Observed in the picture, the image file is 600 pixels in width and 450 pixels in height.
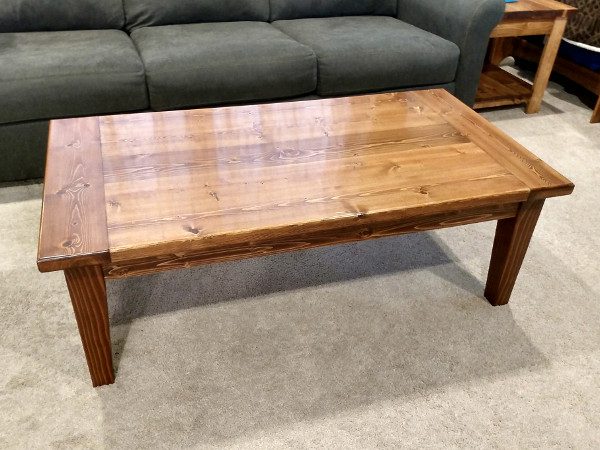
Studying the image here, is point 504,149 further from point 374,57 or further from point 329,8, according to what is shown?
point 329,8

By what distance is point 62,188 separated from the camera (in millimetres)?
1300

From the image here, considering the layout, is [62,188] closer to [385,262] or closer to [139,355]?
[139,355]

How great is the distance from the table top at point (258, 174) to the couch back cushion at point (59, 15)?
3.24 ft

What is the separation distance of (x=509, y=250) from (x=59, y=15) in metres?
2.07

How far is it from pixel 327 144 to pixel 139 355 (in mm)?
784

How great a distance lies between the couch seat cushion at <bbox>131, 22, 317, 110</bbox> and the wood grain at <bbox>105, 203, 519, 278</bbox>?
1.08m

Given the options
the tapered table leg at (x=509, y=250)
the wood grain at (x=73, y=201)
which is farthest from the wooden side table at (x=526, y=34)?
the wood grain at (x=73, y=201)

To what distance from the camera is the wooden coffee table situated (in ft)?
3.88

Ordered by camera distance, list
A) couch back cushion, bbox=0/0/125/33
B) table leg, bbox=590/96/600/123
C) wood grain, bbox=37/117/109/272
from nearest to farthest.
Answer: wood grain, bbox=37/117/109/272
couch back cushion, bbox=0/0/125/33
table leg, bbox=590/96/600/123

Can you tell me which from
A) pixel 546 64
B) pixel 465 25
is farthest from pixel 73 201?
pixel 546 64

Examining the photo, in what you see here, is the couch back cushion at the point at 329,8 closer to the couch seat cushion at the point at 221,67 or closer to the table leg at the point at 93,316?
the couch seat cushion at the point at 221,67

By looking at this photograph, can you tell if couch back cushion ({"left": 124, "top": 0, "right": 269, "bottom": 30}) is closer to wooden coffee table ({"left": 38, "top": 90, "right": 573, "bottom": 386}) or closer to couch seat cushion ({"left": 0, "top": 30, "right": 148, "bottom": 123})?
couch seat cushion ({"left": 0, "top": 30, "right": 148, "bottom": 123})

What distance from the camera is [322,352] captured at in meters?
1.48

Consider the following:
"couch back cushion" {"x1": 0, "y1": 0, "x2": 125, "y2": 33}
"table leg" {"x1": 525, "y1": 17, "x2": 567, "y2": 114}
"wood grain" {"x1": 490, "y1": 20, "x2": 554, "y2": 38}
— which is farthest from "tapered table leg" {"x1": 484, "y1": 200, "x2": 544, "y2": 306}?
"couch back cushion" {"x1": 0, "y1": 0, "x2": 125, "y2": 33}
